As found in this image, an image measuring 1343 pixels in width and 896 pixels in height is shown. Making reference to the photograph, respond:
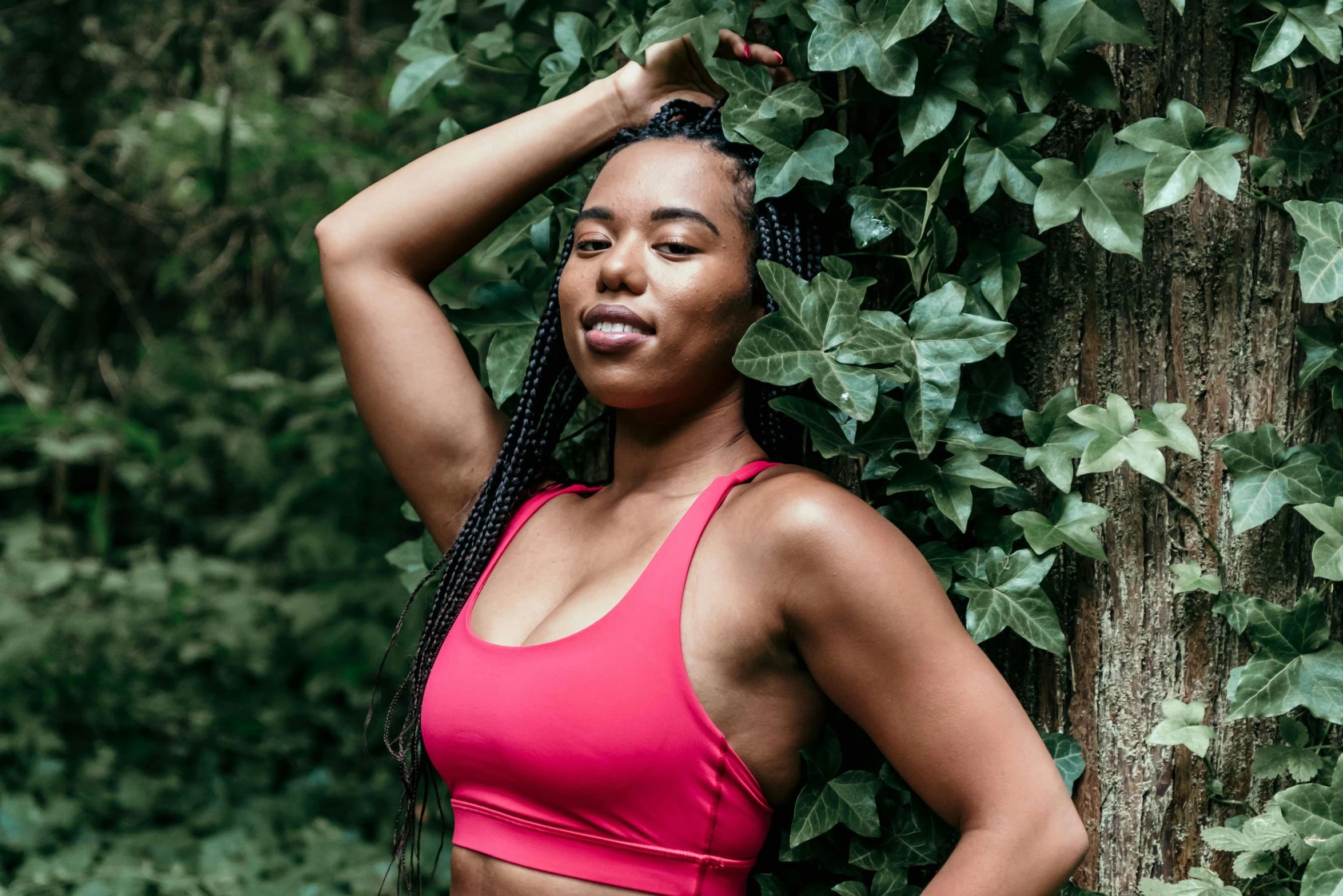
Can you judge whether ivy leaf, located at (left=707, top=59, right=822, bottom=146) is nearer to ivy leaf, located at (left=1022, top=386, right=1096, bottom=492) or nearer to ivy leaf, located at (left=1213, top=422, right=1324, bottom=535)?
ivy leaf, located at (left=1022, top=386, right=1096, bottom=492)

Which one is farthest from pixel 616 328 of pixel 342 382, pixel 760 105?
pixel 342 382

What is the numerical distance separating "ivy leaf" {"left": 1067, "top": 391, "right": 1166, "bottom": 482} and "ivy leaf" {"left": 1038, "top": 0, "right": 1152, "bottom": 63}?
454 mm

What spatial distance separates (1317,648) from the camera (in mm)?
1496

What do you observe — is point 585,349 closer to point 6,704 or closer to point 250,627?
point 250,627

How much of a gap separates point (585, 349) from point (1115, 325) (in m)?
0.74

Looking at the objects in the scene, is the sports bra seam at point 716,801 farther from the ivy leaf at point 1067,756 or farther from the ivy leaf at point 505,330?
the ivy leaf at point 505,330

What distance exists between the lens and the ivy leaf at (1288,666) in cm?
147

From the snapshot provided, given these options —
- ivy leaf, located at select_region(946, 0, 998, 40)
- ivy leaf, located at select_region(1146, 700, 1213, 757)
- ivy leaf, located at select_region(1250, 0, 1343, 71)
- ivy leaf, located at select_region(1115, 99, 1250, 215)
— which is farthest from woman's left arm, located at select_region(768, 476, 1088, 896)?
ivy leaf, located at select_region(1250, 0, 1343, 71)

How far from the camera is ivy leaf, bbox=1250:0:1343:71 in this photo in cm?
141

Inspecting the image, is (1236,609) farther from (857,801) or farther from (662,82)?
(662,82)

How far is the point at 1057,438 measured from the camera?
61.1 inches

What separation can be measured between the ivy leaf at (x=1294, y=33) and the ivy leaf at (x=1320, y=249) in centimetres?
18

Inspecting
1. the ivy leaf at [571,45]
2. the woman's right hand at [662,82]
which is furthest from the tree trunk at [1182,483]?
the ivy leaf at [571,45]

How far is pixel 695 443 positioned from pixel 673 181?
14.9 inches
